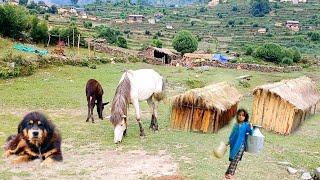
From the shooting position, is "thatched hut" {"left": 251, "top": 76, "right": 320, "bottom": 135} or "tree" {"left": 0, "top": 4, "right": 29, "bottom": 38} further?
"tree" {"left": 0, "top": 4, "right": 29, "bottom": 38}

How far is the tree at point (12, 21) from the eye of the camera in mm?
37906

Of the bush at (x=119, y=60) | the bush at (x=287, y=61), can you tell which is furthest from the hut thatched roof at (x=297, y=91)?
the bush at (x=287, y=61)

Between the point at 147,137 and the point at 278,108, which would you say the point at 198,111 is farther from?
the point at 278,108

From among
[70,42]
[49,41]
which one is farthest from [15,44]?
[70,42]

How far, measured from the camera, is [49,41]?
4141cm

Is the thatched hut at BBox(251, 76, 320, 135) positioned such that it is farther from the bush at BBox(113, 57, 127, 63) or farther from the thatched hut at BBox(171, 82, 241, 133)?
the bush at BBox(113, 57, 127, 63)

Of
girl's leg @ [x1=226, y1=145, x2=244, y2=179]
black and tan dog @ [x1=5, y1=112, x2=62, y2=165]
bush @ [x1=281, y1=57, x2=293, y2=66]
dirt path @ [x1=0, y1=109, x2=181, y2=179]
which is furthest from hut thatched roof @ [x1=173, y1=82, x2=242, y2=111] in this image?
bush @ [x1=281, y1=57, x2=293, y2=66]

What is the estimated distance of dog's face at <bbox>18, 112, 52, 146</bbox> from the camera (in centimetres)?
538

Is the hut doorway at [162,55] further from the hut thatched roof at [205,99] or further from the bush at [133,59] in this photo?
the hut thatched roof at [205,99]

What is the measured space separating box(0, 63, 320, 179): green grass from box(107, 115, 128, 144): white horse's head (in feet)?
0.81

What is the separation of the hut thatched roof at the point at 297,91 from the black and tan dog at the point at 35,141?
1282 cm

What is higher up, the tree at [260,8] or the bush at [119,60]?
the tree at [260,8]

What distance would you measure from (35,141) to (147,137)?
9526mm

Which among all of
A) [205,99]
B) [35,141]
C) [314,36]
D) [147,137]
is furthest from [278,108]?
[314,36]
